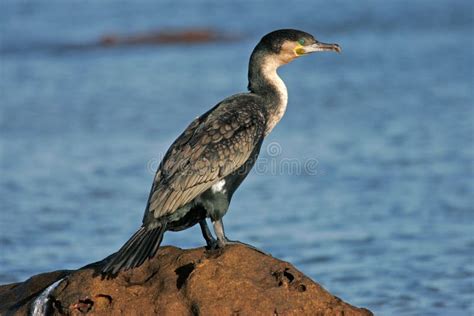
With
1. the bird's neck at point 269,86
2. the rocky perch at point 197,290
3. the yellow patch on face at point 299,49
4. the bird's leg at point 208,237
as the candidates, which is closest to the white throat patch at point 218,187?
the bird's leg at point 208,237

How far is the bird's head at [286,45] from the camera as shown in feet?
22.6

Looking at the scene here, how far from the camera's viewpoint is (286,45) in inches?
274

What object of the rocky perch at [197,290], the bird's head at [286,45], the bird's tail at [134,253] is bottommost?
the rocky perch at [197,290]

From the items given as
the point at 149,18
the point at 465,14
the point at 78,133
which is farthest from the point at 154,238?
the point at 149,18

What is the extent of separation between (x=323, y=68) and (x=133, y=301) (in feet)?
46.8

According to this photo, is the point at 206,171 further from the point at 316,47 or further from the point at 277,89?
the point at 316,47

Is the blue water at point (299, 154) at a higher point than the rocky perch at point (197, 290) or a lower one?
higher

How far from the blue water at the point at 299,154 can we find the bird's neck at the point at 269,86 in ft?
7.35

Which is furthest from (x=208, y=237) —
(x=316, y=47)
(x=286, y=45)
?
(x=316, y=47)

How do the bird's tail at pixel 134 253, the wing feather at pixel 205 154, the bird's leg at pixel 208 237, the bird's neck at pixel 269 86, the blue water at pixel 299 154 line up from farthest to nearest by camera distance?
the blue water at pixel 299 154 → the bird's neck at pixel 269 86 → the bird's leg at pixel 208 237 → the wing feather at pixel 205 154 → the bird's tail at pixel 134 253

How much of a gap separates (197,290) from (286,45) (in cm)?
219

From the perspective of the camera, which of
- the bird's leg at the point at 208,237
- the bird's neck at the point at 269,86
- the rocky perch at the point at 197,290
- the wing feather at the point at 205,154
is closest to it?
the rocky perch at the point at 197,290

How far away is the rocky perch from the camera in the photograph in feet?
17.7

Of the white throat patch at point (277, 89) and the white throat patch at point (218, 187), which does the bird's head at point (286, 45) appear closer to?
the white throat patch at point (277, 89)
